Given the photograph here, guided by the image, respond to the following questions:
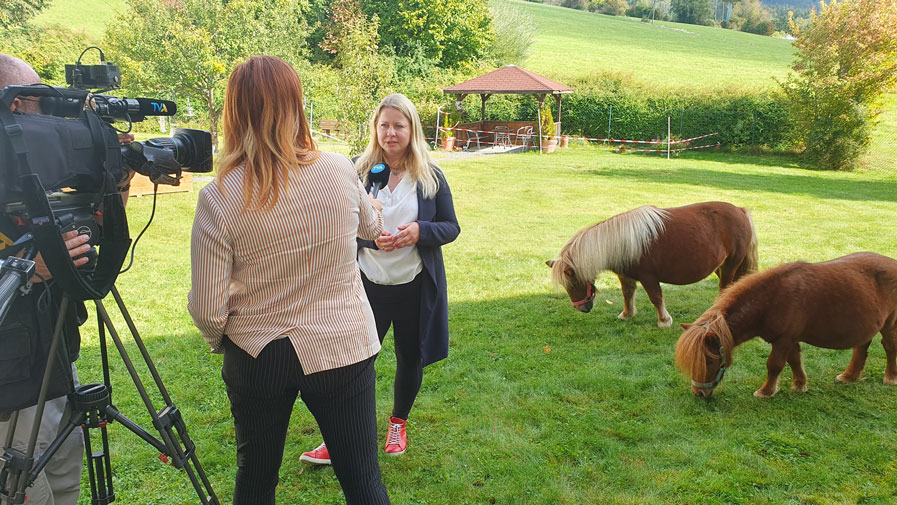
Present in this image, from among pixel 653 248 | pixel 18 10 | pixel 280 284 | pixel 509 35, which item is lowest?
pixel 653 248

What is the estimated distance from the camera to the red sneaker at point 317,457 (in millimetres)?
3071

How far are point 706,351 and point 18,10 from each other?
28935 millimetres

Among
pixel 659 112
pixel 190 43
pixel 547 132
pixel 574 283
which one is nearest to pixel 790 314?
pixel 574 283

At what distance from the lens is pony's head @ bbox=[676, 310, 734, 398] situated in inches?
141

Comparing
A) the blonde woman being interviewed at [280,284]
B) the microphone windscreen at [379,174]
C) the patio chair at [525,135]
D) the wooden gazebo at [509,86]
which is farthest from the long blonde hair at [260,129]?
the patio chair at [525,135]

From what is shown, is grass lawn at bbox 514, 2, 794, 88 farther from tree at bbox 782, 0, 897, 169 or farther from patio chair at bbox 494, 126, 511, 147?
tree at bbox 782, 0, 897, 169

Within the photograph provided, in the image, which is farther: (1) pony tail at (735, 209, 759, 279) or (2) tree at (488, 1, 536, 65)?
(2) tree at (488, 1, 536, 65)

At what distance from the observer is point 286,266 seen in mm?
1653

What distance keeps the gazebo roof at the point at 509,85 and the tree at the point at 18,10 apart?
55.7 ft

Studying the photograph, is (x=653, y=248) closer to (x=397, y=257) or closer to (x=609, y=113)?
(x=397, y=257)

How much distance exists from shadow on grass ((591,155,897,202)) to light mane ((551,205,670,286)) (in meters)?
10.6

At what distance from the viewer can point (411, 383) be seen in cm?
306

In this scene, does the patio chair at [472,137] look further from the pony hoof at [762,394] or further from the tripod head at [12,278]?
the tripod head at [12,278]

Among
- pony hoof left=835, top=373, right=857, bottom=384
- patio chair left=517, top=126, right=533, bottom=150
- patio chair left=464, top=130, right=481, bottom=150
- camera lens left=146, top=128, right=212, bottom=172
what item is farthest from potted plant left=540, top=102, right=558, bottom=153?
camera lens left=146, top=128, right=212, bottom=172
